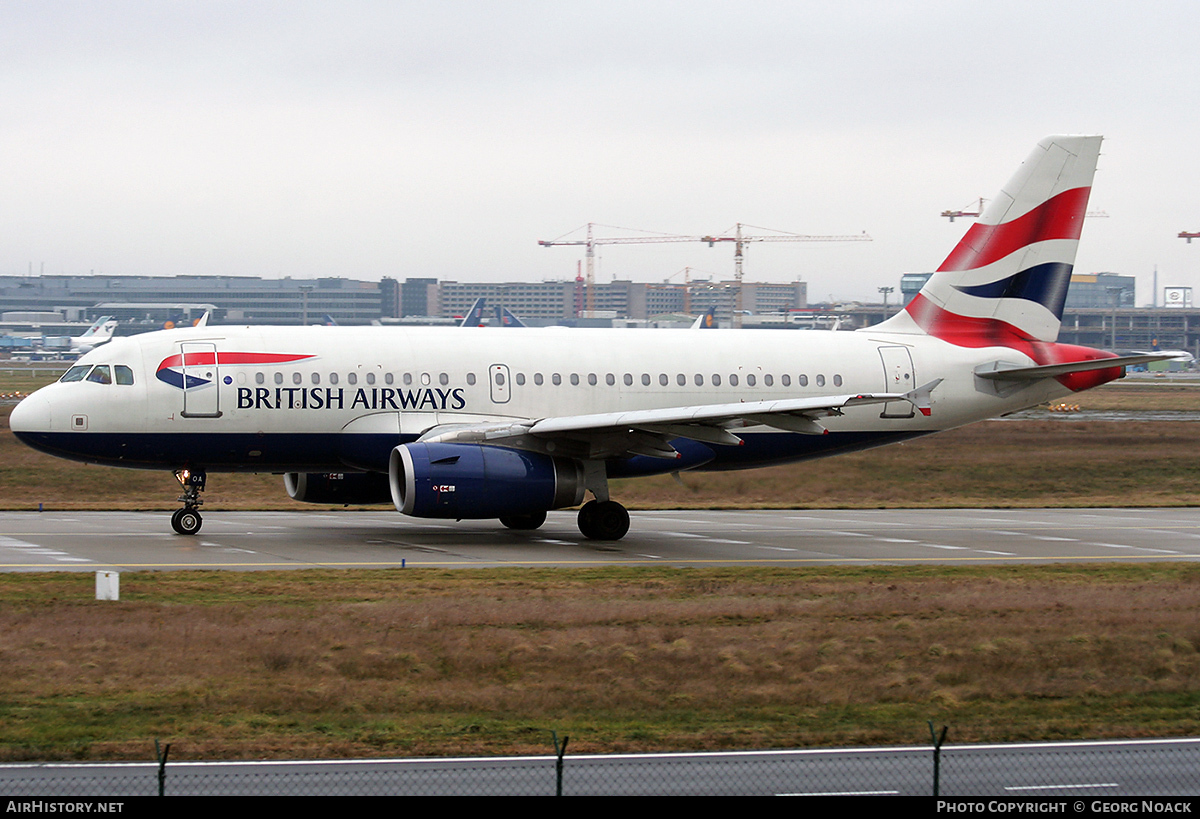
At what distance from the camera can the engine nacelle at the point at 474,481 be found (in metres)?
28.1

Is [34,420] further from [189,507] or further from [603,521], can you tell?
[603,521]

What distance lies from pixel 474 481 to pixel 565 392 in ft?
14.7

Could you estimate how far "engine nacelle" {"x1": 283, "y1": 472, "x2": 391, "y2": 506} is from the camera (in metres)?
32.5

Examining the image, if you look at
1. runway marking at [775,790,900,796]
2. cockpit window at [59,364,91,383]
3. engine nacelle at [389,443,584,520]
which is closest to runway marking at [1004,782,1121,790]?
runway marking at [775,790,900,796]

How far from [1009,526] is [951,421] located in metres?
3.74

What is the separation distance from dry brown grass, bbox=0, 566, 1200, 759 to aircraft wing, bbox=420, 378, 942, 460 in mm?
4949

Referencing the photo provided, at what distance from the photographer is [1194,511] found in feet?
136

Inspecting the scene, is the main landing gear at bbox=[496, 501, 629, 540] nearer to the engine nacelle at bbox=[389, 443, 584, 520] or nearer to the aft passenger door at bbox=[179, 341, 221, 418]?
the engine nacelle at bbox=[389, 443, 584, 520]

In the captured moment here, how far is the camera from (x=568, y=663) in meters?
17.1

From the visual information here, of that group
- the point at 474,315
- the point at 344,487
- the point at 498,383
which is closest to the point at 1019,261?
the point at 498,383

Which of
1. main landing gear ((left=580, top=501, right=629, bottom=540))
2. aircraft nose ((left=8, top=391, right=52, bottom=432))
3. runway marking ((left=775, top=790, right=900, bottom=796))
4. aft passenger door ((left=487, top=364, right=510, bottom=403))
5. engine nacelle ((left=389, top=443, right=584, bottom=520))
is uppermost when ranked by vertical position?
aft passenger door ((left=487, top=364, right=510, bottom=403))

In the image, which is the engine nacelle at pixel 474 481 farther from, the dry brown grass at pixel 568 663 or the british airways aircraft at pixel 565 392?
the dry brown grass at pixel 568 663
